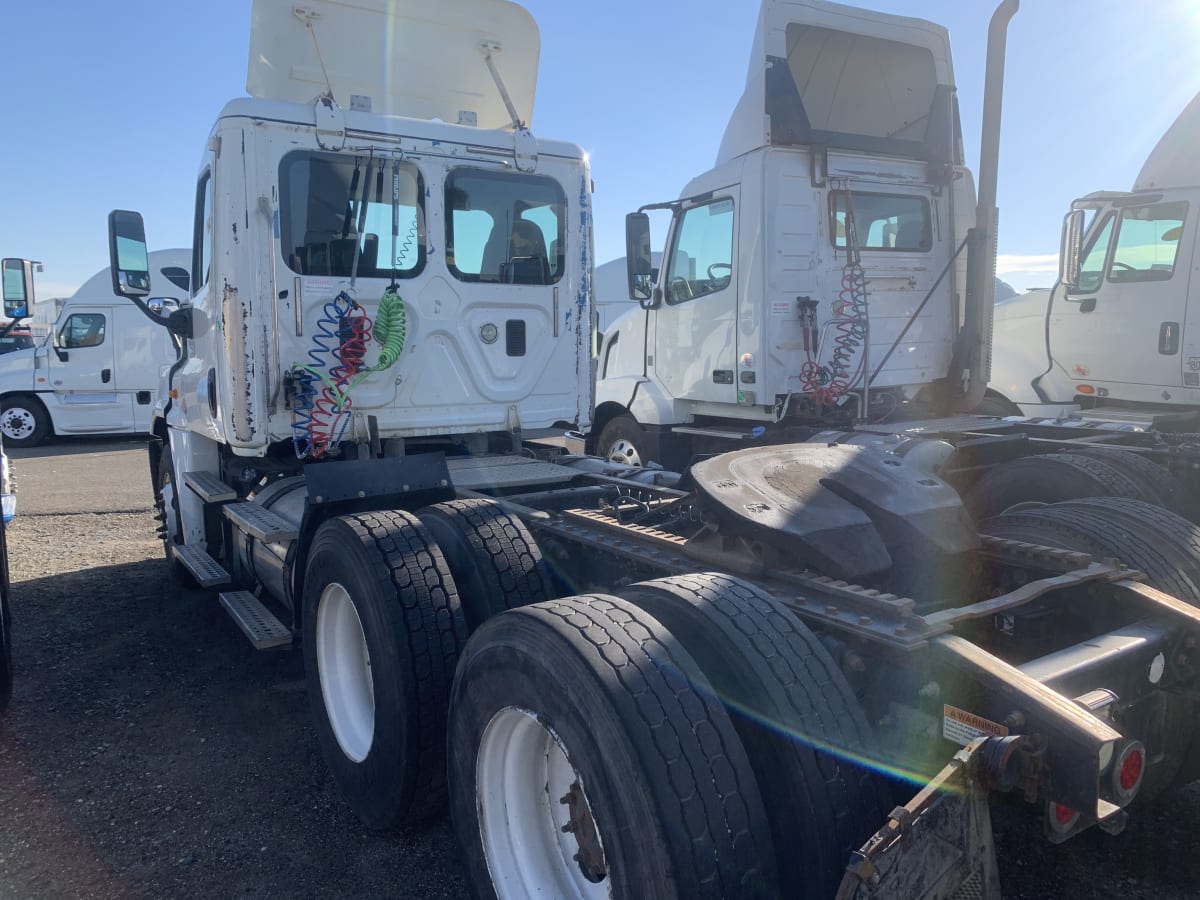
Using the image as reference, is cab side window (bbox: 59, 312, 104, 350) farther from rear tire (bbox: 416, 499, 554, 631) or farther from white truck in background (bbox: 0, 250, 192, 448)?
rear tire (bbox: 416, 499, 554, 631)

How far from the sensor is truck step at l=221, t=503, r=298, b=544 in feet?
13.4

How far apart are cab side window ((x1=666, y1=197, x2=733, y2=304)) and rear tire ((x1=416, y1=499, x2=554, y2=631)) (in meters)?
3.99

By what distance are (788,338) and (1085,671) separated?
15.0ft

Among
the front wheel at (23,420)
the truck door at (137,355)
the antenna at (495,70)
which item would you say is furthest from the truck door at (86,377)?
the antenna at (495,70)

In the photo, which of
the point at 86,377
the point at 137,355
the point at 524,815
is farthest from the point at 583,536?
the point at 86,377

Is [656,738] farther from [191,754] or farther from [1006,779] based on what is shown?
[191,754]

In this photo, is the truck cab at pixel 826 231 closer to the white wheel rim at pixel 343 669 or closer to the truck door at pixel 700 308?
the truck door at pixel 700 308

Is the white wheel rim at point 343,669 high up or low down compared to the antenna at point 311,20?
down

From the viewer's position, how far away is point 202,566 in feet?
17.0

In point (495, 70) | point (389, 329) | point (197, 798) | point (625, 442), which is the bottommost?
point (197, 798)

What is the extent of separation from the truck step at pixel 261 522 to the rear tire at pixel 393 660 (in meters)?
0.61

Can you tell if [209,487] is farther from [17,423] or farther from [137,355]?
[17,423]

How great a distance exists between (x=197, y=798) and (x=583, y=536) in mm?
1924

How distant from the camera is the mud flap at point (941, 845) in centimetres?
161
